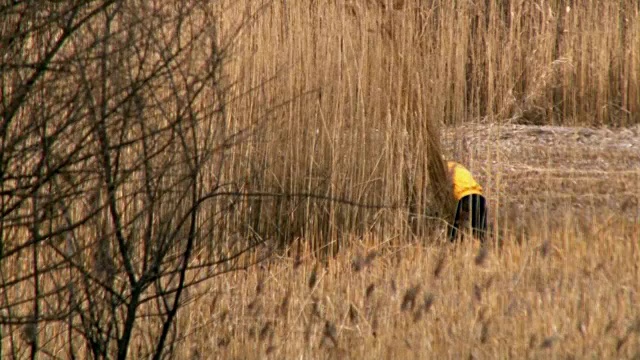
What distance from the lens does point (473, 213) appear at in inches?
245

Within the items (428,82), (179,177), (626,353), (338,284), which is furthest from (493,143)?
(179,177)

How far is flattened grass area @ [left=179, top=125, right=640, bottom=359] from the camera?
4.27 metres

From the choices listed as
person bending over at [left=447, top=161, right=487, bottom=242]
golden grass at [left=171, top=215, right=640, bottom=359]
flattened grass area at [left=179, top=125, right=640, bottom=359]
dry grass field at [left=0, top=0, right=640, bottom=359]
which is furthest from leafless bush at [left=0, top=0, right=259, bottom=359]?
person bending over at [left=447, top=161, right=487, bottom=242]

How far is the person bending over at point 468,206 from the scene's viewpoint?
6164 mm

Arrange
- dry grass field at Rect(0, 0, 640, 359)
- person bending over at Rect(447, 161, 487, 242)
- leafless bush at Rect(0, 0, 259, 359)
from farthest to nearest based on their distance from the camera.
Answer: person bending over at Rect(447, 161, 487, 242), dry grass field at Rect(0, 0, 640, 359), leafless bush at Rect(0, 0, 259, 359)

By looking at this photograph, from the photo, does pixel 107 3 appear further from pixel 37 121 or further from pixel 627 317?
pixel 627 317

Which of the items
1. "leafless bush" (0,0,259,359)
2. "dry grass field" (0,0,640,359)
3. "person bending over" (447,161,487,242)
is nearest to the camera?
"leafless bush" (0,0,259,359)

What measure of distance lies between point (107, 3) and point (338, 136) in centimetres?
288

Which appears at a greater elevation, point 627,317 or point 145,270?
point 145,270

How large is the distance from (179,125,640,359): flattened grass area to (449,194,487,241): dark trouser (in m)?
Result: 0.09

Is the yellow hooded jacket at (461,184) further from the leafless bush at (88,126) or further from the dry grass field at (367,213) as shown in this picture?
the leafless bush at (88,126)

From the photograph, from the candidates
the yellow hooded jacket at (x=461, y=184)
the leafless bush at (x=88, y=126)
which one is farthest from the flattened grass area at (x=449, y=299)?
the leafless bush at (x=88, y=126)

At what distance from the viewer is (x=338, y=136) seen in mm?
6047

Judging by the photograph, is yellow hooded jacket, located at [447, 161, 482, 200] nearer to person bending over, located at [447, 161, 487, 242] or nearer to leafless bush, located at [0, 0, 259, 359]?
person bending over, located at [447, 161, 487, 242]
